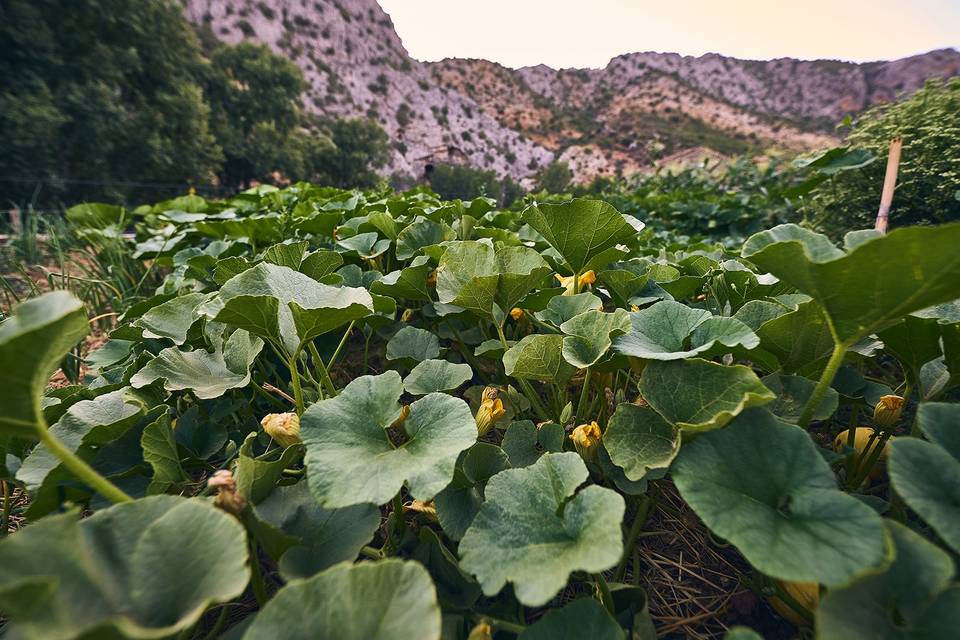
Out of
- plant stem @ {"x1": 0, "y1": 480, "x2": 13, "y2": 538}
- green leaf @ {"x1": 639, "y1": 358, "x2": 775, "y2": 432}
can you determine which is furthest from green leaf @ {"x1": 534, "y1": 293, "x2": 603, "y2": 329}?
plant stem @ {"x1": 0, "y1": 480, "x2": 13, "y2": 538}

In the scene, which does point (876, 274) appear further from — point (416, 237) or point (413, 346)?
point (416, 237)

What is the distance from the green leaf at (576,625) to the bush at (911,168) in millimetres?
2195

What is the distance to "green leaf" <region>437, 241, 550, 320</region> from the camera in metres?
0.80

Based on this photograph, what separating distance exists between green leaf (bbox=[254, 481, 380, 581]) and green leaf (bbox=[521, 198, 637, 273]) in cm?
60

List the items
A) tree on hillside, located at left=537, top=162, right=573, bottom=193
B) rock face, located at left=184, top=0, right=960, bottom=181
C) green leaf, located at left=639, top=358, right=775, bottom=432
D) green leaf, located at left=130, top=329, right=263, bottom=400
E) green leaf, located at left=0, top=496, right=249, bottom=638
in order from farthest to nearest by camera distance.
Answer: rock face, located at left=184, top=0, right=960, bottom=181
tree on hillside, located at left=537, top=162, right=573, bottom=193
green leaf, located at left=130, top=329, right=263, bottom=400
green leaf, located at left=639, top=358, right=775, bottom=432
green leaf, located at left=0, top=496, right=249, bottom=638

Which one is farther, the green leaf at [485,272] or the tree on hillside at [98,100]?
the tree on hillside at [98,100]

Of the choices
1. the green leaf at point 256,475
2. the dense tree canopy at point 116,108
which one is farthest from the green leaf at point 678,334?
the dense tree canopy at point 116,108

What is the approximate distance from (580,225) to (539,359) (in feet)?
1.06

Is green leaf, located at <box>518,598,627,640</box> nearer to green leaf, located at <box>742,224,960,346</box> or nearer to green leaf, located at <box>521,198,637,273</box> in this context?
green leaf, located at <box>742,224,960,346</box>

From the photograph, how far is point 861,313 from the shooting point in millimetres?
514

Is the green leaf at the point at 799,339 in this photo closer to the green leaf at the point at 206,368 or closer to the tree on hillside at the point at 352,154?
the green leaf at the point at 206,368

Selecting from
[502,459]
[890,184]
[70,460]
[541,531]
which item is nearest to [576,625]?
[541,531]

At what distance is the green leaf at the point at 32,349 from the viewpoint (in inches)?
15.4

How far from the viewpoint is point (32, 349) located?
1.32 ft
